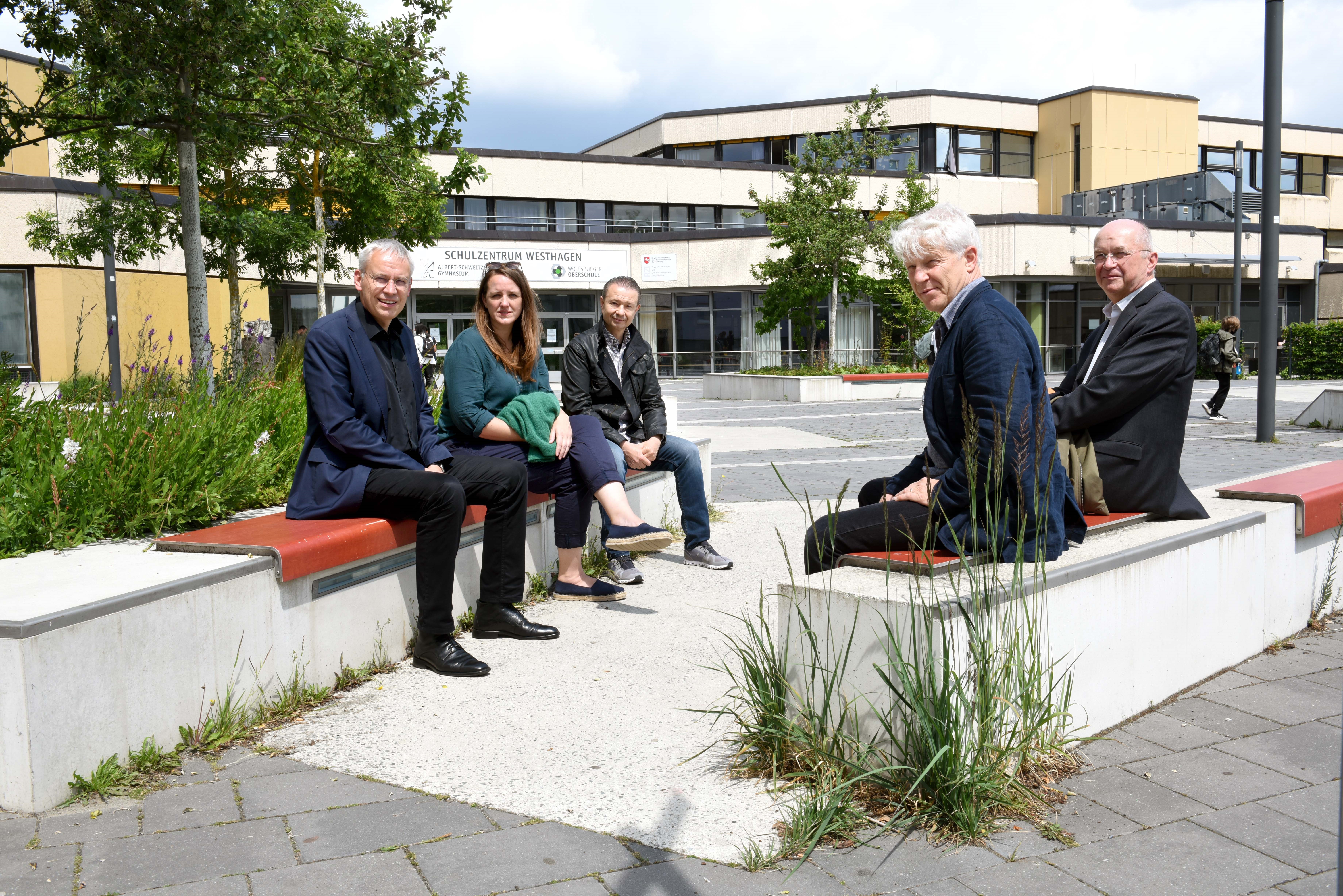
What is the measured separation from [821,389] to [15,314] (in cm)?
1675

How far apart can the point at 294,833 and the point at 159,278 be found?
2287cm

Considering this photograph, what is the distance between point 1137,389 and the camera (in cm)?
420

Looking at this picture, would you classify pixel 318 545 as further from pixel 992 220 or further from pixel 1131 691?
pixel 992 220

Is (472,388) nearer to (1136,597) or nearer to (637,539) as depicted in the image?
(637,539)

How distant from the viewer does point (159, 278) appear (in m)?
23.0

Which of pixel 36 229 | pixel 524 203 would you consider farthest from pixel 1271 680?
pixel 524 203

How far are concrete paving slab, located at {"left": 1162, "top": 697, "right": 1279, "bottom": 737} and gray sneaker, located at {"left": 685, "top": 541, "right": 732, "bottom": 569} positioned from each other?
112 inches

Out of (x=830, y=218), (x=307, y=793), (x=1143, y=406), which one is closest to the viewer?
(x=307, y=793)

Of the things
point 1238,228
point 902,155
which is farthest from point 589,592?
point 902,155

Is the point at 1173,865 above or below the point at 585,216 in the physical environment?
below

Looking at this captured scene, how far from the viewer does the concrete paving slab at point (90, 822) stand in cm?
294

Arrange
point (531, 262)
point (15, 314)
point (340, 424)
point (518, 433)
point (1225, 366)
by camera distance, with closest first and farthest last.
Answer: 1. point (340, 424)
2. point (518, 433)
3. point (1225, 366)
4. point (15, 314)
5. point (531, 262)

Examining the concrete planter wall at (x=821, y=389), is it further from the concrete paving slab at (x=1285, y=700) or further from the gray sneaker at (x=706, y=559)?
the concrete paving slab at (x=1285, y=700)

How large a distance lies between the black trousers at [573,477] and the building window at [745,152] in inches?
1725
